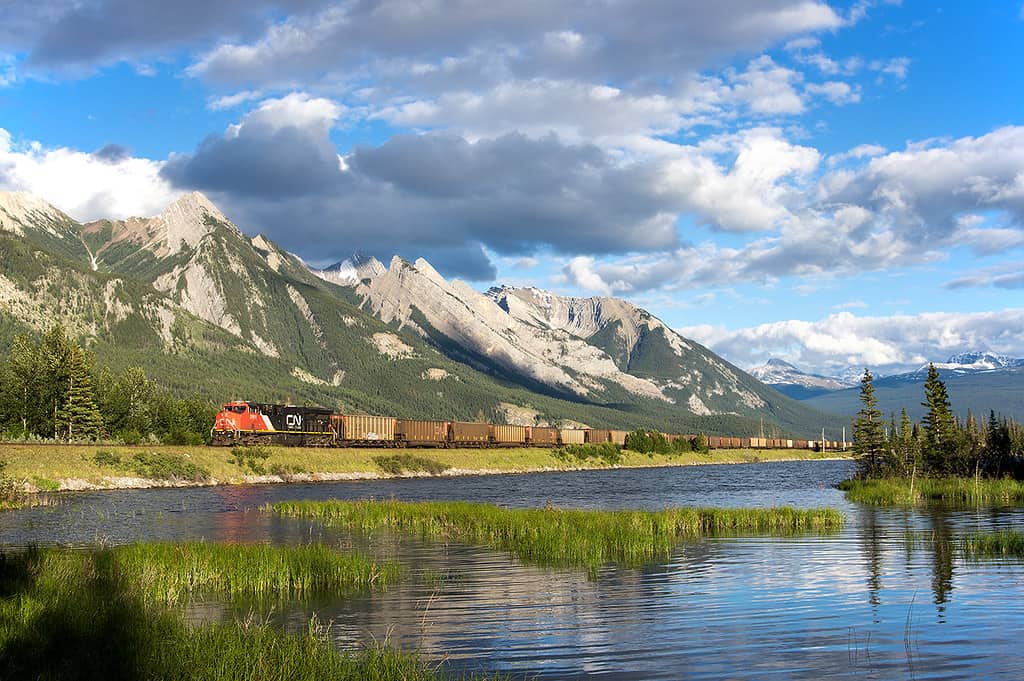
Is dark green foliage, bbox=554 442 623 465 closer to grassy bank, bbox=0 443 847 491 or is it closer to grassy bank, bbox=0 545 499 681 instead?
grassy bank, bbox=0 443 847 491

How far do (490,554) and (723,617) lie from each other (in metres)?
13.8

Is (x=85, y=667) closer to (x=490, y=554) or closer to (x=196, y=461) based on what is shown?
(x=490, y=554)

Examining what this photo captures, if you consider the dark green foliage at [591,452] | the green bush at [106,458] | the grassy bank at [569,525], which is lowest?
the dark green foliage at [591,452]

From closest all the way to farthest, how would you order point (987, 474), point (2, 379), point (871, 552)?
point (871, 552) < point (987, 474) < point (2, 379)

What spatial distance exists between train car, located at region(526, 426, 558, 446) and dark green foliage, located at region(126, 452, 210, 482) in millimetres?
94351

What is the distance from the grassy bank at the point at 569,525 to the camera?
1375 inches

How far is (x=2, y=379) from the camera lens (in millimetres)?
108562

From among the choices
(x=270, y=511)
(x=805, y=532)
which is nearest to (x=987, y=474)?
(x=805, y=532)

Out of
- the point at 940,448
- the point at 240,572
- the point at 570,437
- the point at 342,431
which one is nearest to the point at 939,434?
the point at 940,448

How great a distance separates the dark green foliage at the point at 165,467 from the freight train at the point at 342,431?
1880 cm

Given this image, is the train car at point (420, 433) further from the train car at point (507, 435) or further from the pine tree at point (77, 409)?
the pine tree at point (77, 409)

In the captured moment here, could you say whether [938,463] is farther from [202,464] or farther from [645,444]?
[645,444]

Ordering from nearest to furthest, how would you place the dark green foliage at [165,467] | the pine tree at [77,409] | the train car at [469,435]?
the dark green foliage at [165,467] < the pine tree at [77,409] < the train car at [469,435]

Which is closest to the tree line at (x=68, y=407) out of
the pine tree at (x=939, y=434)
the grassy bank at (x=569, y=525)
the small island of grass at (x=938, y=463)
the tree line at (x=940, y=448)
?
the grassy bank at (x=569, y=525)
